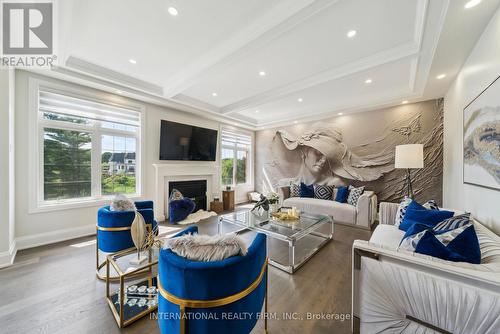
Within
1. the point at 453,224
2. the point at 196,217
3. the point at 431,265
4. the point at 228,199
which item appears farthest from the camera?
the point at 228,199

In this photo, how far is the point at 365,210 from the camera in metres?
3.59

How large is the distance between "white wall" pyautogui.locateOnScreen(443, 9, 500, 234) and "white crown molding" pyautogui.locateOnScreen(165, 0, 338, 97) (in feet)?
4.91

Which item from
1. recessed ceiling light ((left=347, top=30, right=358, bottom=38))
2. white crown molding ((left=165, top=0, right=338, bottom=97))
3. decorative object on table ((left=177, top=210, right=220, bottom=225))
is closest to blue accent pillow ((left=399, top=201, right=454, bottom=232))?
recessed ceiling light ((left=347, top=30, right=358, bottom=38))

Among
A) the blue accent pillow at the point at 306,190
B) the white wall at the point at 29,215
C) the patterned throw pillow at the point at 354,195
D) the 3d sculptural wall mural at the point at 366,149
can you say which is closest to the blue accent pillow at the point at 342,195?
the patterned throw pillow at the point at 354,195

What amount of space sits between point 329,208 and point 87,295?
4007 millimetres

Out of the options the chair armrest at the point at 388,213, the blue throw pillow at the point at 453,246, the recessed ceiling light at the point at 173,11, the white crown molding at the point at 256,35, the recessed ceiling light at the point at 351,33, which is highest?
the recessed ceiling light at the point at 173,11

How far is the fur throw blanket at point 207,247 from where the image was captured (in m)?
1.01

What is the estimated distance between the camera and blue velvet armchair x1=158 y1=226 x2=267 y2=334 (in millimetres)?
933

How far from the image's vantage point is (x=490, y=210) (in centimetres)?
165

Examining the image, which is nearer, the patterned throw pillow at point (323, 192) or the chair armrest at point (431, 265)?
the chair armrest at point (431, 265)

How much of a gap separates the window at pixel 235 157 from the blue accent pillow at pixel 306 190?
87.8 inches

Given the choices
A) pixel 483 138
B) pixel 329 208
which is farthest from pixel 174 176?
pixel 483 138

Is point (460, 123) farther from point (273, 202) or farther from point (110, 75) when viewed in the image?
point (110, 75)

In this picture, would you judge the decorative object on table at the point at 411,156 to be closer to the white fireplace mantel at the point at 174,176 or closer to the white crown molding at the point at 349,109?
the white crown molding at the point at 349,109
